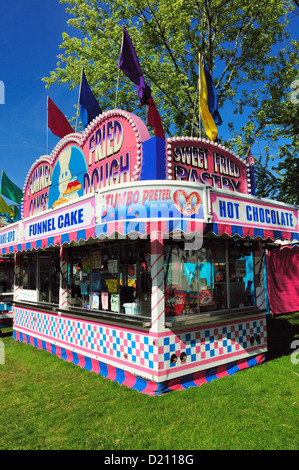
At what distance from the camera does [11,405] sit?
4.98 m

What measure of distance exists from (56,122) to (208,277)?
6.98 meters

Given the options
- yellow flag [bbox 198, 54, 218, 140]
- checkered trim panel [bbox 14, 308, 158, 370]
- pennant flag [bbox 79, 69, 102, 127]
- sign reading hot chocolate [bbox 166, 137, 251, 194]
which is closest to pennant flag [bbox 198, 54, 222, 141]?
yellow flag [bbox 198, 54, 218, 140]

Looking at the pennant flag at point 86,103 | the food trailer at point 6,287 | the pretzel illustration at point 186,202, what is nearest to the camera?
the pretzel illustration at point 186,202

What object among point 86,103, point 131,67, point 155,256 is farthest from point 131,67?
point 155,256

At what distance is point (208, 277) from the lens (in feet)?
20.7

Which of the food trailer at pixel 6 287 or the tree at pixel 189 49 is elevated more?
the tree at pixel 189 49

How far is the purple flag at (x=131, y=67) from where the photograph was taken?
267 inches

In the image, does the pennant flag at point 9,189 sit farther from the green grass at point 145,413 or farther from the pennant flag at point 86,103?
the green grass at point 145,413

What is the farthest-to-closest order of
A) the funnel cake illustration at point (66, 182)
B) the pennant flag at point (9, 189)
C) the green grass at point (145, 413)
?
the pennant flag at point (9, 189), the funnel cake illustration at point (66, 182), the green grass at point (145, 413)

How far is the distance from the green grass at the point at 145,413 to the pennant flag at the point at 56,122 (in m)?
6.95

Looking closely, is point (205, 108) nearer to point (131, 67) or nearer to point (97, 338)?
point (131, 67)

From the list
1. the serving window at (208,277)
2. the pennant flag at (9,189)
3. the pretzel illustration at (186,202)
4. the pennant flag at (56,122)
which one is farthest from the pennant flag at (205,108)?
the pennant flag at (9,189)

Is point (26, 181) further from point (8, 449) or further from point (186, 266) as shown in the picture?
point (8, 449)

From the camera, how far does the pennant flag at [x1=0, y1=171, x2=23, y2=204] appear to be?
494 inches
